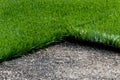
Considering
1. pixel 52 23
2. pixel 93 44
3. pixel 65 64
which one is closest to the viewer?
pixel 65 64

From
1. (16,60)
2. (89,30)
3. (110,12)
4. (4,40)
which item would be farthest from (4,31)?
(110,12)

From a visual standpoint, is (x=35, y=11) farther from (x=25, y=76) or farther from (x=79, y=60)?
(x=25, y=76)

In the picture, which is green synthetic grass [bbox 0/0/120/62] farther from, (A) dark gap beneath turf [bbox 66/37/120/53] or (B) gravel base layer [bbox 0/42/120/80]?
(B) gravel base layer [bbox 0/42/120/80]

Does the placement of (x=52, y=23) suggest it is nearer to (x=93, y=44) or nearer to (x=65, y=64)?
(x=93, y=44)

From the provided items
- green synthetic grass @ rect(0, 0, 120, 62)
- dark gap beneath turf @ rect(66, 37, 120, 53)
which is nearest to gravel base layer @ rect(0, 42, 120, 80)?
dark gap beneath turf @ rect(66, 37, 120, 53)

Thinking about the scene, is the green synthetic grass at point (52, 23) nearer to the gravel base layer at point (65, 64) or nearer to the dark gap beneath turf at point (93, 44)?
the dark gap beneath turf at point (93, 44)

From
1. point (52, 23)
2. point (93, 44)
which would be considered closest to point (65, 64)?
point (93, 44)
